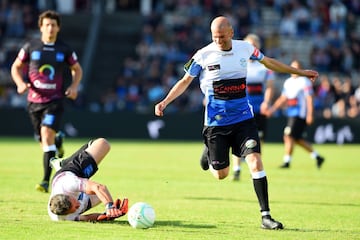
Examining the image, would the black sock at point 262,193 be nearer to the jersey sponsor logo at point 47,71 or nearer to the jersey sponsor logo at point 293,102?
the jersey sponsor logo at point 47,71

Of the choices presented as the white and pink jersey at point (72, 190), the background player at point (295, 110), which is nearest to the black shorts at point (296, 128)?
the background player at point (295, 110)

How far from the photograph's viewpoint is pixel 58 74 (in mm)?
14578

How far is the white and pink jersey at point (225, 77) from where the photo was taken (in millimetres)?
10977

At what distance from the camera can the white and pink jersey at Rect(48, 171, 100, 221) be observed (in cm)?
1032

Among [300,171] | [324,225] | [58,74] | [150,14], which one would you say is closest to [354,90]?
[150,14]

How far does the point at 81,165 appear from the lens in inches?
424

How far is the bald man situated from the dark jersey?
389 centimetres

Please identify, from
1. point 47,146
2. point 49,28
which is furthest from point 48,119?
point 49,28

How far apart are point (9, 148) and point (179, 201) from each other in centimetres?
1284

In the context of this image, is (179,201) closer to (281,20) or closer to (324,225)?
(324,225)

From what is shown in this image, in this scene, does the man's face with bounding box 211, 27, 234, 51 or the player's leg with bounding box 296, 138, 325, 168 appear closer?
the man's face with bounding box 211, 27, 234, 51

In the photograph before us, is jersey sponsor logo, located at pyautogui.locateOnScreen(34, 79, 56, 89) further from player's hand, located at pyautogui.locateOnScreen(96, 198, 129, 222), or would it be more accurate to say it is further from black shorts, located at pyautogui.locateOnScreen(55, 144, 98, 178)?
player's hand, located at pyautogui.locateOnScreen(96, 198, 129, 222)

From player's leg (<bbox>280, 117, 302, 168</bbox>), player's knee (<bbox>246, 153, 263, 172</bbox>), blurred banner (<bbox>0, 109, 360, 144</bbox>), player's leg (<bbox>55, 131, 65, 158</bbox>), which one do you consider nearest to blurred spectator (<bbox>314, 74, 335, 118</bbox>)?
blurred banner (<bbox>0, 109, 360, 144</bbox>)

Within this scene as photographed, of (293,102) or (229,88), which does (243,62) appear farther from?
(293,102)
